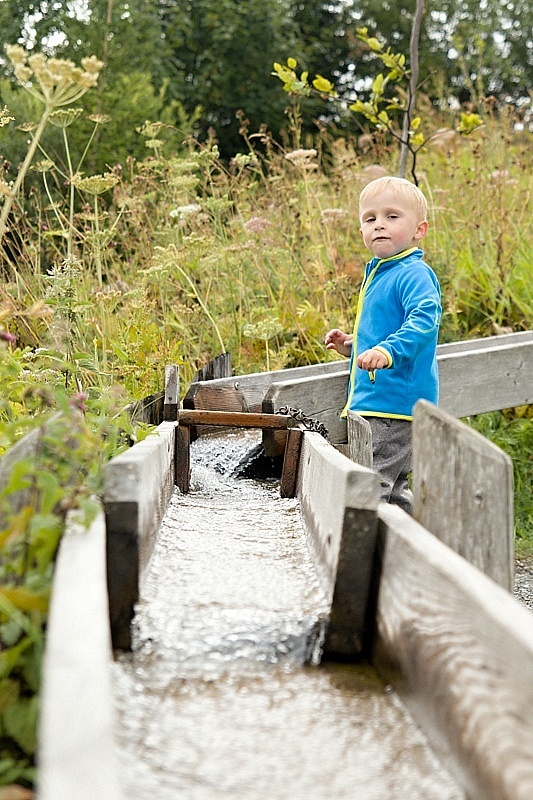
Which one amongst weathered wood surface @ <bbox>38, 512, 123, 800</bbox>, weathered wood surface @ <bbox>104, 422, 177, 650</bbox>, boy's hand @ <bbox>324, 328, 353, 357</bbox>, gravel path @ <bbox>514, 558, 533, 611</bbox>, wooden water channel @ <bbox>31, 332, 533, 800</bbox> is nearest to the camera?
weathered wood surface @ <bbox>38, 512, 123, 800</bbox>

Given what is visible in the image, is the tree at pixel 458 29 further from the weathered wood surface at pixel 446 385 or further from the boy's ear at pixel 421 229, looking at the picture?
the boy's ear at pixel 421 229

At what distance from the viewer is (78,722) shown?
1253 millimetres

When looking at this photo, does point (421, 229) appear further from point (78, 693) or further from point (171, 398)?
point (78, 693)

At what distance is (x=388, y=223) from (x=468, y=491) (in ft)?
6.64

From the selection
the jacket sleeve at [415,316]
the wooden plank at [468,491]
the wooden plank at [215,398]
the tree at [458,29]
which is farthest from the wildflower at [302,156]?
the tree at [458,29]

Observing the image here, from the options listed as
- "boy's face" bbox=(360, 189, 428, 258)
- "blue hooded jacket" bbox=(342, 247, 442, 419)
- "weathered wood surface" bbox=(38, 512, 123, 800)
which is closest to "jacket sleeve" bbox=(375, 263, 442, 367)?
"blue hooded jacket" bbox=(342, 247, 442, 419)

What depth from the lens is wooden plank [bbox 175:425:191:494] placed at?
3.68 metres

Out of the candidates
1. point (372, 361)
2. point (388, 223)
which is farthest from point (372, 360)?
point (388, 223)

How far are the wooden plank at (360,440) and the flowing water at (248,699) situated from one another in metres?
0.72

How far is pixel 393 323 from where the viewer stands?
12.8 ft

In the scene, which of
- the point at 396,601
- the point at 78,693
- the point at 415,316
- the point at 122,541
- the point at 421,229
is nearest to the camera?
the point at 78,693

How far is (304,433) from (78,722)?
92.2 inches

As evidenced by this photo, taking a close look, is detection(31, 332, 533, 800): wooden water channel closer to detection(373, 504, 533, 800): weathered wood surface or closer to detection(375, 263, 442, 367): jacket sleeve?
detection(373, 504, 533, 800): weathered wood surface

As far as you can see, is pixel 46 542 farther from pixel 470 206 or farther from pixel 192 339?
pixel 470 206
